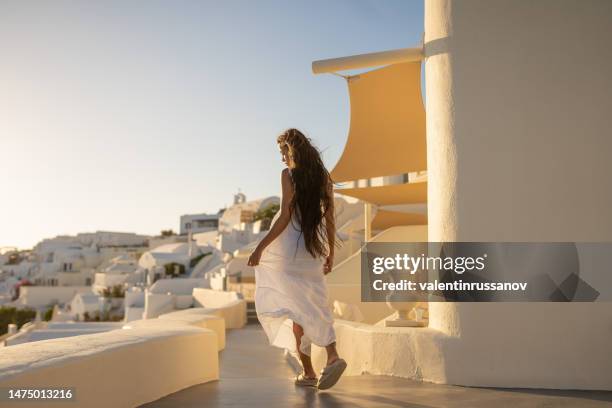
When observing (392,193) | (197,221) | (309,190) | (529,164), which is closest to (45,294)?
(197,221)

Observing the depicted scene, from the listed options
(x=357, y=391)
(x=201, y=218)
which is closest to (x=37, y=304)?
(x=201, y=218)

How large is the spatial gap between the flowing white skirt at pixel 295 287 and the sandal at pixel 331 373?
29 centimetres

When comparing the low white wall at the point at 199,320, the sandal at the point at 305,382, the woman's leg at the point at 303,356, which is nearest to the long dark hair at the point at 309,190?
the woman's leg at the point at 303,356

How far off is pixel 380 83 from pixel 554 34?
5.08m

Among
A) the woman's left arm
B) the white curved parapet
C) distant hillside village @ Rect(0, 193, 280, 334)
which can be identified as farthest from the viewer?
distant hillside village @ Rect(0, 193, 280, 334)

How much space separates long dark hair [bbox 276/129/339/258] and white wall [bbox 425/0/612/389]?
3.55ft

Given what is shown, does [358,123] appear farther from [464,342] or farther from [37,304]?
[37,304]

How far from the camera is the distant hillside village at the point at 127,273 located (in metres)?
32.8

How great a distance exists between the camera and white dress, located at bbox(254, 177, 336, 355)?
4.74 metres

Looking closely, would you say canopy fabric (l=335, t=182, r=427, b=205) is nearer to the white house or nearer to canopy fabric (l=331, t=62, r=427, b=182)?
canopy fabric (l=331, t=62, r=427, b=182)

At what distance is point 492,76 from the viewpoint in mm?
5078

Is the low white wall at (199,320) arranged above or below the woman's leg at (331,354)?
below

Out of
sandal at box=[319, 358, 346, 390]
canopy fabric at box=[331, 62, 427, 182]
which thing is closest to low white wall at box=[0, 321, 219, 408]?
sandal at box=[319, 358, 346, 390]

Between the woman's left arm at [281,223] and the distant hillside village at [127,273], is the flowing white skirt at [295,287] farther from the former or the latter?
the distant hillside village at [127,273]
